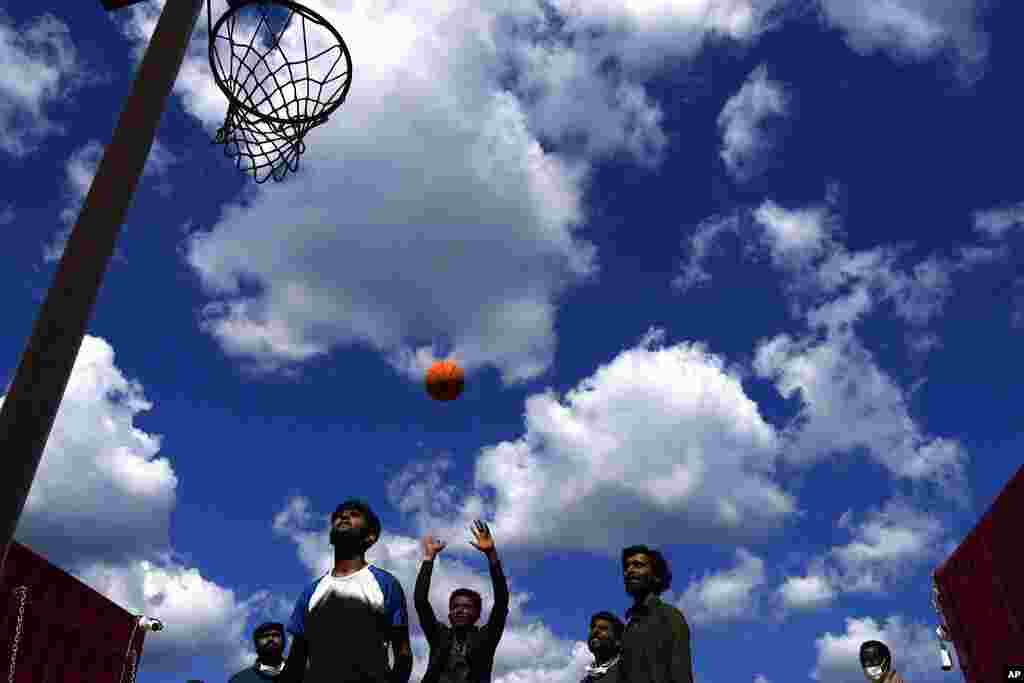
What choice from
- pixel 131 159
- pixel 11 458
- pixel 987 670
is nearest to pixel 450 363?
pixel 131 159

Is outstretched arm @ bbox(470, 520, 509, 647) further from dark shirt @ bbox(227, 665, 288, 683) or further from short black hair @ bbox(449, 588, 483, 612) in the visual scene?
dark shirt @ bbox(227, 665, 288, 683)

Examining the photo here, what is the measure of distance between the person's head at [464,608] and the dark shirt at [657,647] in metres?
1.29

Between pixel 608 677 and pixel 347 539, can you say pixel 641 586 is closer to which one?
pixel 608 677

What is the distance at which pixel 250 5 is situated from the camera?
5219 mm

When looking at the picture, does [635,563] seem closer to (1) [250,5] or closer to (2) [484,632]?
(2) [484,632]

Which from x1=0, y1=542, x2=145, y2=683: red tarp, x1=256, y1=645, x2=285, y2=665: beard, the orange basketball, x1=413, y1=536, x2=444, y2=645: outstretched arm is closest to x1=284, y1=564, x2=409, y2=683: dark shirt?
x1=413, y1=536, x2=444, y2=645: outstretched arm

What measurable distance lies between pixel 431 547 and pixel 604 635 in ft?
5.32

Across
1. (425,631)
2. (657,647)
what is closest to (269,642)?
(425,631)

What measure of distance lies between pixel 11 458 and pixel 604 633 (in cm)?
504

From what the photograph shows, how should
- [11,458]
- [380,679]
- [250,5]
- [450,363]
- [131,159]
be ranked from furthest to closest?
[450,363] < [250,5] < [380,679] < [131,159] < [11,458]

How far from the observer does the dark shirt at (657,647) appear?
5.11 metres

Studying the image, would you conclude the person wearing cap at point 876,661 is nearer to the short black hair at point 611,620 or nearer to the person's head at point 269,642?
the short black hair at point 611,620

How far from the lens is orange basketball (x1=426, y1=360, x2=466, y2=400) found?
9.16 meters

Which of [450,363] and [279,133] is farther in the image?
[450,363]
